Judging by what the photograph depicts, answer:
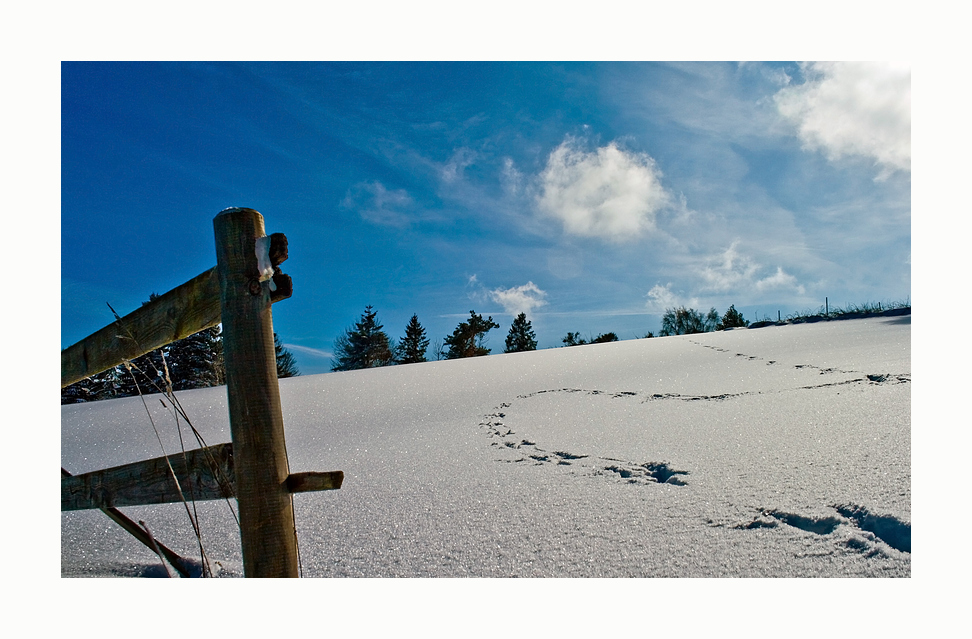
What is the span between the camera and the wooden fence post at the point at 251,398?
110 centimetres

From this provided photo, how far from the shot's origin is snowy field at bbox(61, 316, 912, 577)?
53.7 inches

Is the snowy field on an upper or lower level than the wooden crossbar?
lower

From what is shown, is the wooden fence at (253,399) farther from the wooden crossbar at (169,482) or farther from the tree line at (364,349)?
the tree line at (364,349)

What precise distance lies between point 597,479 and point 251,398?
1285 mm

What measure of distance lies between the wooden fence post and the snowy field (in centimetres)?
44

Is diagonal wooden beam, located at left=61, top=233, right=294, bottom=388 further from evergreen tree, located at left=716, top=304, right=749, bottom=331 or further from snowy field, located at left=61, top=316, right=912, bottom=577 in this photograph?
evergreen tree, located at left=716, top=304, right=749, bottom=331

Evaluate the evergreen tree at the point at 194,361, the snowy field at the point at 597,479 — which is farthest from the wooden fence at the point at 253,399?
the evergreen tree at the point at 194,361

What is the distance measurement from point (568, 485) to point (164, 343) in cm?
140

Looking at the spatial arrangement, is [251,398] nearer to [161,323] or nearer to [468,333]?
[161,323]

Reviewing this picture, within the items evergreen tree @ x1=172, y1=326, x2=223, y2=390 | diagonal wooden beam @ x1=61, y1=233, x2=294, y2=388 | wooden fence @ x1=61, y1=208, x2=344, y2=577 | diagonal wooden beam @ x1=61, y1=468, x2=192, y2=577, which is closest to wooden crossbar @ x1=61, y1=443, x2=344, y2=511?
wooden fence @ x1=61, y1=208, x2=344, y2=577

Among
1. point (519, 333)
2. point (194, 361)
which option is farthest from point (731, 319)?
point (194, 361)

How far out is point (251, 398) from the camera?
110 cm

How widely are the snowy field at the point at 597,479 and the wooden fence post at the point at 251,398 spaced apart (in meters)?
0.44
